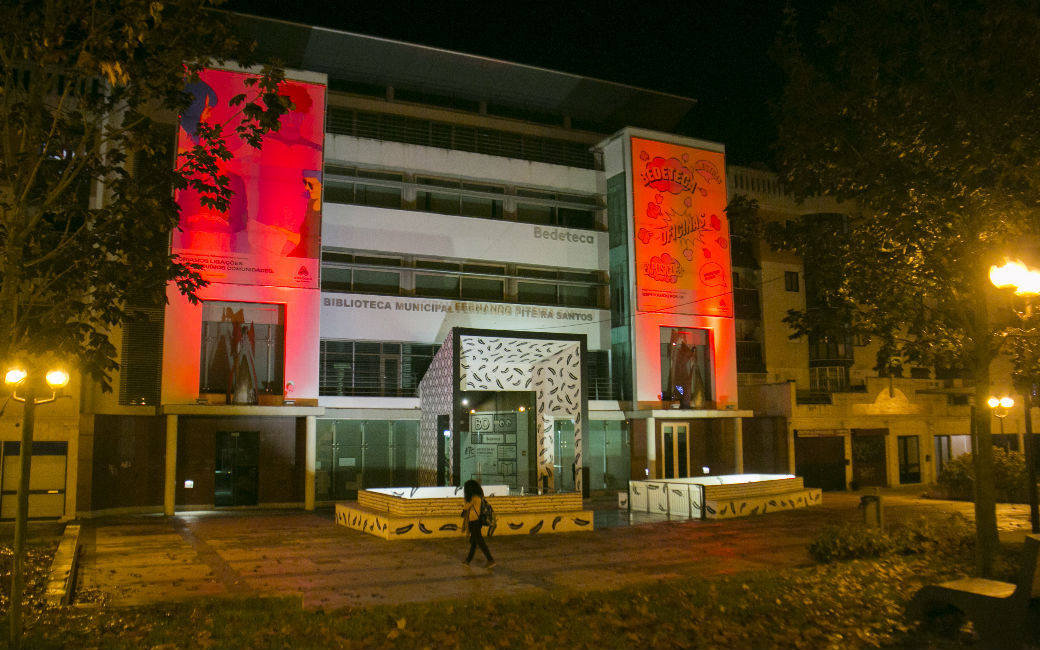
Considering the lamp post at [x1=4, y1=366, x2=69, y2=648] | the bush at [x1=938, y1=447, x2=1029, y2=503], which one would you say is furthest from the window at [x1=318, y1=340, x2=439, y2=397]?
the lamp post at [x1=4, y1=366, x2=69, y2=648]

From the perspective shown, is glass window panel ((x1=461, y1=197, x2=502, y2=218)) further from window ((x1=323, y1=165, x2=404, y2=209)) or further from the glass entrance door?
the glass entrance door

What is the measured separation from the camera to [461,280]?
32.2 m

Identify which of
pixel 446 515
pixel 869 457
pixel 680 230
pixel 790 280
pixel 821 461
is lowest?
pixel 446 515

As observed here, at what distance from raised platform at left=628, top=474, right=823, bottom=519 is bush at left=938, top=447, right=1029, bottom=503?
5.73 meters

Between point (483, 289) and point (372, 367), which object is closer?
point (372, 367)

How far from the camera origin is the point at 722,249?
115ft

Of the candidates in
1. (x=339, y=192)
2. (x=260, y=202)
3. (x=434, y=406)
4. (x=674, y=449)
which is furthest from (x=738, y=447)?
(x=260, y=202)

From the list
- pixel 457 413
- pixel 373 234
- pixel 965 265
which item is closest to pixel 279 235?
pixel 373 234

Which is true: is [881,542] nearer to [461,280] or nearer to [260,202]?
[461,280]

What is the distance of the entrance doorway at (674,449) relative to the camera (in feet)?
109

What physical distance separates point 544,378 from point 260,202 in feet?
37.3

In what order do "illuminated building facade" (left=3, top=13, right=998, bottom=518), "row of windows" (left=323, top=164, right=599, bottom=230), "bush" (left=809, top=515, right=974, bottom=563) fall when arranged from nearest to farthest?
"bush" (left=809, top=515, right=974, bottom=563) → "illuminated building facade" (left=3, top=13, right=998, bottom=518) → "row of windows" (left=323, top=164, right=599, bottom=230)

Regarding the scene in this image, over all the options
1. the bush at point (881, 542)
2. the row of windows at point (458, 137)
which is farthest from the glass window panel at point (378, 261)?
the bush at point (881, 542)

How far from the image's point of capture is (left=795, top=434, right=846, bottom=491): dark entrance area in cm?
3506
